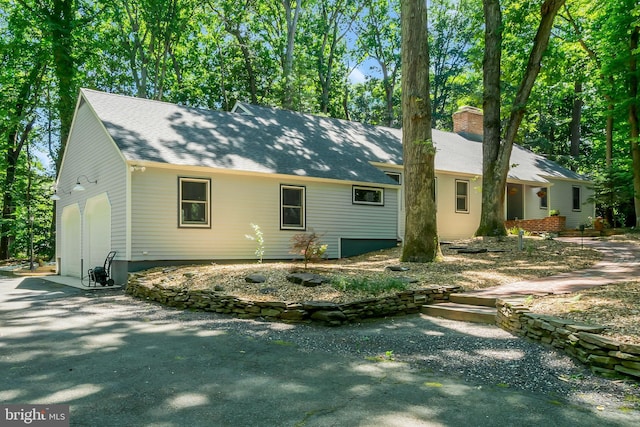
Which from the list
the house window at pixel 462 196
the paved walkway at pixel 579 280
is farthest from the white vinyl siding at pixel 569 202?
the paved walkway at pixel 579 280

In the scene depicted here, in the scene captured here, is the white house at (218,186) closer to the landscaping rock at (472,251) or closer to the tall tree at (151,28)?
the landscaping rock at (472,251)

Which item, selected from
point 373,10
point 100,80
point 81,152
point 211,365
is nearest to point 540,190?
point 373,10

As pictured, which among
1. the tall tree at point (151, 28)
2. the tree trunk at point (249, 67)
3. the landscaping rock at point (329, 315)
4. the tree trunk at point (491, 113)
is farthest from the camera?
the tree trunk at point (249, 67)

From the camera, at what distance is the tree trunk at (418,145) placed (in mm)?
11453

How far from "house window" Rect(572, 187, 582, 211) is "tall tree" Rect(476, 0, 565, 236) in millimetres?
11272

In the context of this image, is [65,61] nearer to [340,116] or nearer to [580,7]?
[340,116]

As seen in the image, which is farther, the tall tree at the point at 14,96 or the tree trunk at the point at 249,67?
the tree trunk at the point at 249,67

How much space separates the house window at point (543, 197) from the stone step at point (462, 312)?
16.2 metres

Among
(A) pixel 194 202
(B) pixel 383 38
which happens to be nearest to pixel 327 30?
(B) pixel 383 38

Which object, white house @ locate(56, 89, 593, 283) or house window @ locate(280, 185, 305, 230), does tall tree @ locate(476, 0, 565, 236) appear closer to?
white house @ locate(56, 89, 593, 283)

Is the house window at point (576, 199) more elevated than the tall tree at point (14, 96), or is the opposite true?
the tall tree at point (14, 96)

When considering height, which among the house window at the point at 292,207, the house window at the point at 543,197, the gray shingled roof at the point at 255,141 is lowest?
the house window at the point at 292,207

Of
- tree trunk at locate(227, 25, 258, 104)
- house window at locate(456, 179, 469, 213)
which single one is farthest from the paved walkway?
tree trunk at locate(227, 25, 258, 104)

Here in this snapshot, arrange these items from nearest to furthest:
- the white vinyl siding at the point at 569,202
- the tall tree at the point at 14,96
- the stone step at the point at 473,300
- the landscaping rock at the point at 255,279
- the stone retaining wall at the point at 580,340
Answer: the stone retaining wall at the point at 580,340 < the stone step at the point at 473,300 < the landscaping rock at the point at 255,279 < the tall tree at the point at 14,96 < the white vinyl siding at the point at 569,202
